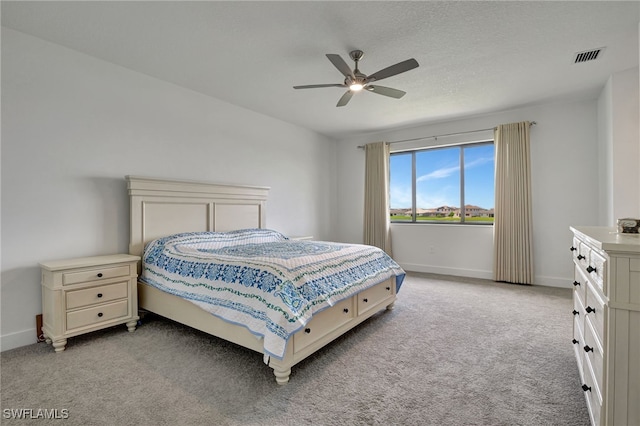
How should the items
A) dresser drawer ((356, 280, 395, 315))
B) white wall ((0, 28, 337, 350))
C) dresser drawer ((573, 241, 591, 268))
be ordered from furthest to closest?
dresser drawer ((356, 280, 395, 315)), white wall ((0, 28, 337, 350)), dresser drawer ((573, 241, 591, 268))

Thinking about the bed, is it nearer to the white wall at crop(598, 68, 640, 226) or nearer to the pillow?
the pillow

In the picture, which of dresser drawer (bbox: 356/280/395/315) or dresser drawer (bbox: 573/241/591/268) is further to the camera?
dresser drawer (bbox: 356/280/395/315)

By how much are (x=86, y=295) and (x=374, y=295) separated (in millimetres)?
2528

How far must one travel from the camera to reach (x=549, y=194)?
14.3 feet

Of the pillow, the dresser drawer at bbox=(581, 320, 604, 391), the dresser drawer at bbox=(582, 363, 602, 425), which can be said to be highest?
the pillow

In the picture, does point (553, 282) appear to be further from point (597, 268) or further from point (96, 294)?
point (96, 294)

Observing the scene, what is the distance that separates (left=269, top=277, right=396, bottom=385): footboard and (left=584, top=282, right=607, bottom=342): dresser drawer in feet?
5.02

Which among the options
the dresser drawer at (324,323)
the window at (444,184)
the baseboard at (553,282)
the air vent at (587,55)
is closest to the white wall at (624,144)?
the air vent at (587,55)

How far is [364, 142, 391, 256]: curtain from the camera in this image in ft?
18.4

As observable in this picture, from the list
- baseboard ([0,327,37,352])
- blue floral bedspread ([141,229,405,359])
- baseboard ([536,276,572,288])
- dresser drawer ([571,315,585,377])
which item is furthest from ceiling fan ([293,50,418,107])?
baseboard ([536,276,572,288])

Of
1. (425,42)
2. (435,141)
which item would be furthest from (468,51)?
(435,141)

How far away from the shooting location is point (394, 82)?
11.5ft

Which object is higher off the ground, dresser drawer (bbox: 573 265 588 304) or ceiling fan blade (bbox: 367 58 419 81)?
ceiling fan blade (bbox: 367 58 419 81)

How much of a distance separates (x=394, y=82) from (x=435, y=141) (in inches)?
82.3
